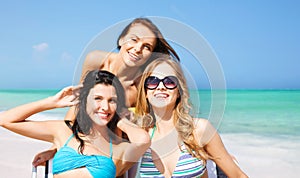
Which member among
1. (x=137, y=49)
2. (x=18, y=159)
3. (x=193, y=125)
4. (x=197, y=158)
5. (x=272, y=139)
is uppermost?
(x=272, y=139)

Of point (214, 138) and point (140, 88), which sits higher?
point (140, 88)

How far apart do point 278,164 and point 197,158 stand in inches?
224

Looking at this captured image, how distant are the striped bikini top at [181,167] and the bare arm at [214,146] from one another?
122 millimetres

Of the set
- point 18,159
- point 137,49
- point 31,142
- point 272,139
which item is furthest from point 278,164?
point 137,49

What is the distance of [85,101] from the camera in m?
2.62

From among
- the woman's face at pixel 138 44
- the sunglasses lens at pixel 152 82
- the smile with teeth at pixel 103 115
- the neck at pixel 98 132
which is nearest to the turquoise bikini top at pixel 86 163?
the neck at pixel 98 132

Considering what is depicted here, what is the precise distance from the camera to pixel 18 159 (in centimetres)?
720

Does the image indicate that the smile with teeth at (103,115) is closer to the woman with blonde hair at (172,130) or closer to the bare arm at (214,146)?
the woman with blonde hair at (172,130)

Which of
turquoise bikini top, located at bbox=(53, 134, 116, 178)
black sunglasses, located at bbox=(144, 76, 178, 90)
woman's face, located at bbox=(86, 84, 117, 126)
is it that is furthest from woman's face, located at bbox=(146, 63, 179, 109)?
turquoise bikini top, located at bbox=(53, 134, 116, 178)

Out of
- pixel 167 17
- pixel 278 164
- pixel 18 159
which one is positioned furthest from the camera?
pixel 278 164

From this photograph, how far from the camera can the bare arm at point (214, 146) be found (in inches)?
105

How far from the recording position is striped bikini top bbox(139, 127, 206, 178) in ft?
8.46

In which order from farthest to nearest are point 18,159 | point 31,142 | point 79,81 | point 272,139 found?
point 272,139 < point 31,142 < point 18,159 < point 79,81

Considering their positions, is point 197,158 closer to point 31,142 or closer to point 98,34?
point 98,34
